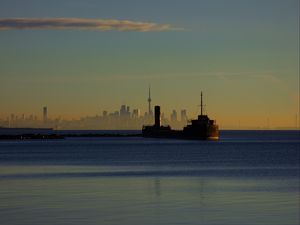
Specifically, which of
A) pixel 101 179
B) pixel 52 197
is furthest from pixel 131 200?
pixel 101 179

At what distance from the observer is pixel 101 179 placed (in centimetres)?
6906

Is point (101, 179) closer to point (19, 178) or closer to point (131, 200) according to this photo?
point (19, 178)

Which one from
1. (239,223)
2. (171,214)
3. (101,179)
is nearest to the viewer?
(239,223)

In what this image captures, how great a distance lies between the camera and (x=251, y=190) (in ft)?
182

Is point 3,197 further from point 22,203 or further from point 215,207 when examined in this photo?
point 215,207

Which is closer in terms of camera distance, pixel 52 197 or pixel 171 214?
pixel 171 214

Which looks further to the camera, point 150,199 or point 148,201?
point 150,199

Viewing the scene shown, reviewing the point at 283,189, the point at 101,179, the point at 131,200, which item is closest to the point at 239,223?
the point at 131,200

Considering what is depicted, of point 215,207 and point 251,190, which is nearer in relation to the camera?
point 215,207

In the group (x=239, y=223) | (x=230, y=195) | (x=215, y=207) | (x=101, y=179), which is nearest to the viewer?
(x=239, y=223)

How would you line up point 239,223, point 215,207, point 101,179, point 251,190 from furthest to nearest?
point 101,179 < point 251,190 < point 215,207 < point 239,223

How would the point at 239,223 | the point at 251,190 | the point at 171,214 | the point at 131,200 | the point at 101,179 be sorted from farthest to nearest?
the point at 101,179 → the point at 251,190 → the point at 131,200 → the point at 171,214 → the point at 239,223

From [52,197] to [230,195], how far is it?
10993 millimetres

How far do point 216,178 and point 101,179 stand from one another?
974cm
